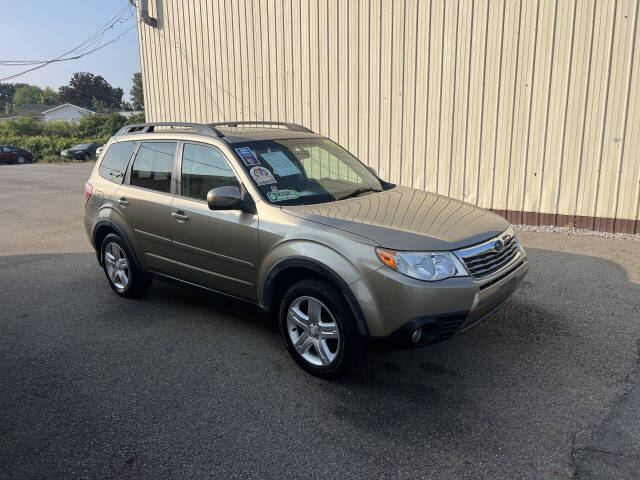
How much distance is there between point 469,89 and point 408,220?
5478mm

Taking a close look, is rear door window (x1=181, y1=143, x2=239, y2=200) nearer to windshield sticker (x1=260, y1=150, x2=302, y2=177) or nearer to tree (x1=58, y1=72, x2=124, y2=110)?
windshield sticker (x1=260, y1=150, x2=302, y2=177)

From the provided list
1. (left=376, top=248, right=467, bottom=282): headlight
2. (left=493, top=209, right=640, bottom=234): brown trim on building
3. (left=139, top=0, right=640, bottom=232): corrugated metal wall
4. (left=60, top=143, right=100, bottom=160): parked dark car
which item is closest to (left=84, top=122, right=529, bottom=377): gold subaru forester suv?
(left=376, top=248, right=467, bottom=282): headlight

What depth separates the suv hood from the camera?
3.30 metres

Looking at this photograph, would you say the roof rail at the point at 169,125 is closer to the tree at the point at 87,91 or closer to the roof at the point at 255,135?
the roof at the point at 255,135

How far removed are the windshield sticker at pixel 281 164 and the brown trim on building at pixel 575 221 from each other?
201 inches

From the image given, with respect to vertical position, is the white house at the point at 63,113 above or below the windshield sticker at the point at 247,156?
above

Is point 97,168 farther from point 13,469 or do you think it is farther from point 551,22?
point 551,22

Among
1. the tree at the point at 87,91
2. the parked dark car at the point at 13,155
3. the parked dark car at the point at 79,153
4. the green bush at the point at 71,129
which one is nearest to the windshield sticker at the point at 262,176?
the parked dark car at the point at 79,153

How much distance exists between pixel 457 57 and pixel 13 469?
7.92m

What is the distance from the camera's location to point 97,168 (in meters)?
5.59

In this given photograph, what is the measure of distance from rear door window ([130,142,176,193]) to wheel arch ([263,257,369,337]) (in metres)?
1.51

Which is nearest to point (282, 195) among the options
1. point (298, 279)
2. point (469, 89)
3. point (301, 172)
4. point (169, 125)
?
point (301, 172)

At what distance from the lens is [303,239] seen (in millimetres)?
3557

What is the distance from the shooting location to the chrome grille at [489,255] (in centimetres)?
333
